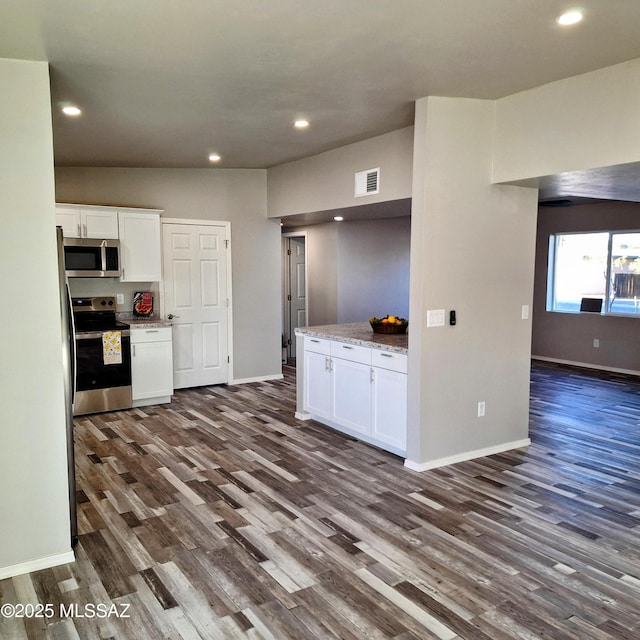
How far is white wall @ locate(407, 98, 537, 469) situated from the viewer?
154 inches

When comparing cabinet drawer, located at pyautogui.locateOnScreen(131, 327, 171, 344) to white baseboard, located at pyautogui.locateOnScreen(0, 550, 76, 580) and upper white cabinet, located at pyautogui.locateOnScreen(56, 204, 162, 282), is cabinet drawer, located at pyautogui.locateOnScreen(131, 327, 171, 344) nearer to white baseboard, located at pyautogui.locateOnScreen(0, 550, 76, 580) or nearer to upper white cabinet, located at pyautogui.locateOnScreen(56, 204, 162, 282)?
upper white cabinet, located at pyautogui.locateOnScreen(56, 204, 162, 282)

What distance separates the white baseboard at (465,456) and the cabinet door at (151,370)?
3.05 m

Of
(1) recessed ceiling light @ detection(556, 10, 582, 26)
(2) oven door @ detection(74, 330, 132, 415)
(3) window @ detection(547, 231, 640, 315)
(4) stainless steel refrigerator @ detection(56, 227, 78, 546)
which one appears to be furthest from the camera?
(3) window @ detection(547, 231, 640, 315)

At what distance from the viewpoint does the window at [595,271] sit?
7762mm

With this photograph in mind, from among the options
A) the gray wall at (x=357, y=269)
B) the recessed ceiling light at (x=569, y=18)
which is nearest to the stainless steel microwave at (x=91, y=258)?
the gray wall at (x=357, y=269)

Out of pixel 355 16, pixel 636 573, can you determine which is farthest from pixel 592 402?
pixel 355 16

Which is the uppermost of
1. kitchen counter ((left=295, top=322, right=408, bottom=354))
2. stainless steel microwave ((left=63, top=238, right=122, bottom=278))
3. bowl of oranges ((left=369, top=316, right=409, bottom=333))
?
stainless steel microwave ((left=63, top=238, right=122, bottom=278))

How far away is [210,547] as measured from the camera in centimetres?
296

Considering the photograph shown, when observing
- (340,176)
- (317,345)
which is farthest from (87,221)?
(317,345)

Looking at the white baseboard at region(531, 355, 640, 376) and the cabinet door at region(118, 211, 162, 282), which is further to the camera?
the white baseboard at region(531, 355, 640, 376)

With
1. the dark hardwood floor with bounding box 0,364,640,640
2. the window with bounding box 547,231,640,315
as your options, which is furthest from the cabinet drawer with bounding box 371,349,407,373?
the window with bounding box 547,231,640,315

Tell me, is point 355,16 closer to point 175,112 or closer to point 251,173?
point 175,112

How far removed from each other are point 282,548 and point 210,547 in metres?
0.40

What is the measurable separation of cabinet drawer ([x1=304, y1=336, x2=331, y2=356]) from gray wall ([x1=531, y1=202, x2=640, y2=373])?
5.09 m
